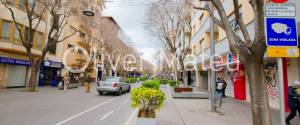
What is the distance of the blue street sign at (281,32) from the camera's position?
370cm

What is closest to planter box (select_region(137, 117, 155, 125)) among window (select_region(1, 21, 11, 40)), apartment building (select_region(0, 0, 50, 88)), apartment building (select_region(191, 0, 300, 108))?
apartment building (select_region(191, 0, 300, 108))

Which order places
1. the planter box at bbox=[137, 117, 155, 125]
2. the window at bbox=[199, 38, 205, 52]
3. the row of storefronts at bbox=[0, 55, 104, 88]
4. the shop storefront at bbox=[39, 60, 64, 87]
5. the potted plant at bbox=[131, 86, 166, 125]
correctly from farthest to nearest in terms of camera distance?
the shop storefront at bbox=[39, 60, 64, 87] < the window at bbox=[199, 38, 205, 52] < the row of storefronts at bbox=[0, 55, 104, 88] < the potted plant at bbox=[131, 86, 166, 125] < the planter box at bbox=[137, 117, 155, 125]

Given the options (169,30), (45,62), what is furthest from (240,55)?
(45,62)

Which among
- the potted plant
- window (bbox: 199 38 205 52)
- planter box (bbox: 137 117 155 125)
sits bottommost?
planter box (bbox: 137 117 155 125)

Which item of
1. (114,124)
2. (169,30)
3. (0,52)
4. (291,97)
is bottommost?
(114,124)

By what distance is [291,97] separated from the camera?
7930 millimetres

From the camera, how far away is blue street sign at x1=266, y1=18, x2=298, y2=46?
370cm

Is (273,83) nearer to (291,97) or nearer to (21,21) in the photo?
(291,97)

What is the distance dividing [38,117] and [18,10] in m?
17.4

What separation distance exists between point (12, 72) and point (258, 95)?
24403 mm

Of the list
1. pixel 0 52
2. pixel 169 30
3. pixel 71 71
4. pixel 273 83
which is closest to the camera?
pixel 273 83

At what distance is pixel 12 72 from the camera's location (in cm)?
2322

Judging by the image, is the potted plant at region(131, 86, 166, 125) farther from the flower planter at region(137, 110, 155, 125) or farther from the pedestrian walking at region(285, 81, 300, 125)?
the pedestrian walking at region(285, 81, 300, 125)

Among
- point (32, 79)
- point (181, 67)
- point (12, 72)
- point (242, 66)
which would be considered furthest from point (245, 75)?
point (12, 72)
